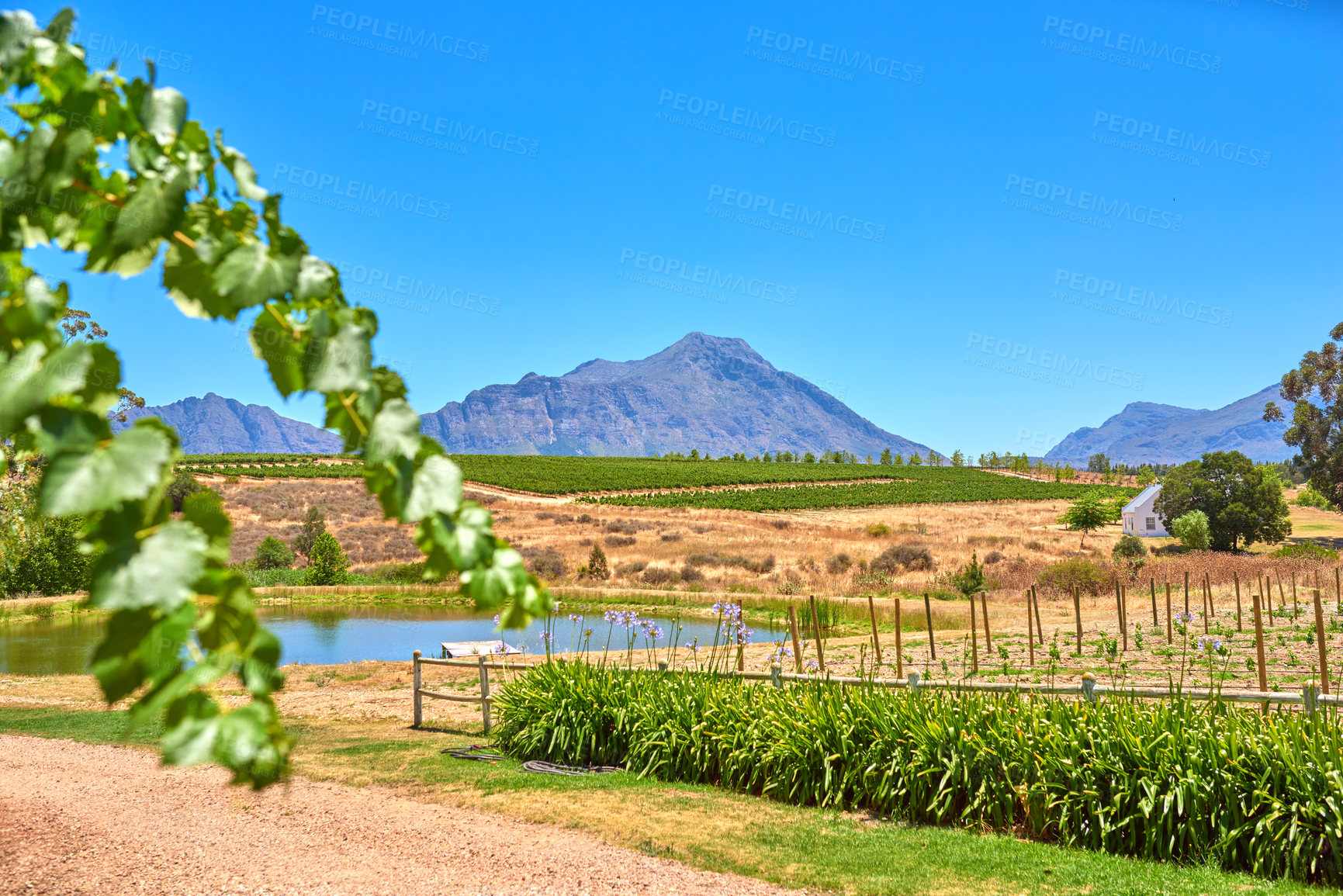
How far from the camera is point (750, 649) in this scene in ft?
59.7

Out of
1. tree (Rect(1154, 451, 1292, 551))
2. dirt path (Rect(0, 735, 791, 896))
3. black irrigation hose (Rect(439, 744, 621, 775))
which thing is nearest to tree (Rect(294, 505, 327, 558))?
black irrigation hose (Rect(439, 744, 621, 775))

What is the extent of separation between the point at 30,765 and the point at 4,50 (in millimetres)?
11023

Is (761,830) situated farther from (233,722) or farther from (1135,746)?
(233,722)

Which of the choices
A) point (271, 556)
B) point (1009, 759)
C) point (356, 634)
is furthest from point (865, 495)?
point (1009, 759)

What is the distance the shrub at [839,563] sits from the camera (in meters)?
33.8

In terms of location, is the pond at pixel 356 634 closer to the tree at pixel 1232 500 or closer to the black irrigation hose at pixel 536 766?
the black irrigation hose at pixel 536 766

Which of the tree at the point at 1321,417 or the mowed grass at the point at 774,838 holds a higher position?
the tree at the point at 1321,417

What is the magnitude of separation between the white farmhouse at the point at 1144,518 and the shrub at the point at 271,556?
43567 mm

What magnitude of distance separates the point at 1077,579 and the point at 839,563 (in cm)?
1053

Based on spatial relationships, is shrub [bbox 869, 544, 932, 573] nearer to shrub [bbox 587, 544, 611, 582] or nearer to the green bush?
shrub [bbox 587, 544, 611, 582]

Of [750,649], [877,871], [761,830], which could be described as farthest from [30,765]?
[750,649]

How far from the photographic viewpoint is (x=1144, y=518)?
48.8 metres

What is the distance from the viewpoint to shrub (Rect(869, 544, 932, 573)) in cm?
3372

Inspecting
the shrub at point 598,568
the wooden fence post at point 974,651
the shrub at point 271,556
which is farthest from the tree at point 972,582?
the shrub at point 271,556
